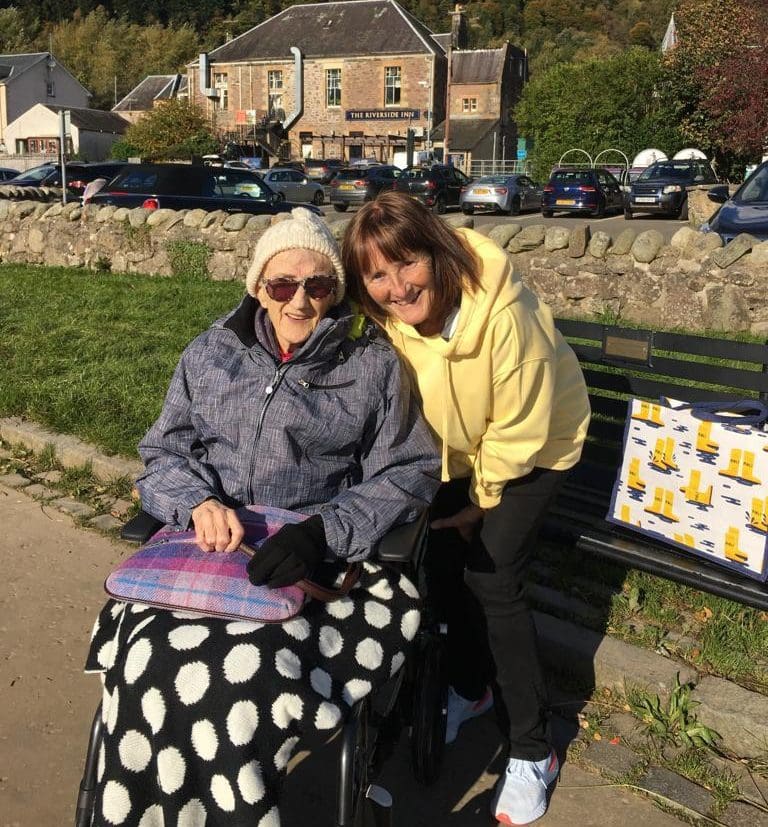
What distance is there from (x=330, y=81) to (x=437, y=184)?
3504 cm

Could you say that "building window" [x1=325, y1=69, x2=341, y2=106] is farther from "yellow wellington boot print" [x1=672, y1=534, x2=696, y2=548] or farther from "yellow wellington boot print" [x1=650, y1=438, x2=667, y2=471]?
"yellow wellington boot print" [x1=672, y1=534, x2=696, y2=548]

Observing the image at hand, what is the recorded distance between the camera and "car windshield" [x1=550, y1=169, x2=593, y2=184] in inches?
1046

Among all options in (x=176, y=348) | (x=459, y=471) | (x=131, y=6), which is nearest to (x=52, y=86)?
(x=131, y=6)

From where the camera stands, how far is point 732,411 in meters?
3.19

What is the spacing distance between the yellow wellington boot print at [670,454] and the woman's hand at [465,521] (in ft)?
3.06

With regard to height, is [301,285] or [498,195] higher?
[301,285]

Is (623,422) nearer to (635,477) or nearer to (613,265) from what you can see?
(635,477)

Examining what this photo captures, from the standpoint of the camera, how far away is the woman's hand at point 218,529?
2.26m

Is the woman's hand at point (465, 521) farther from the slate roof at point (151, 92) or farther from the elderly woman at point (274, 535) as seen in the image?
the slate roof at point (151, 92)

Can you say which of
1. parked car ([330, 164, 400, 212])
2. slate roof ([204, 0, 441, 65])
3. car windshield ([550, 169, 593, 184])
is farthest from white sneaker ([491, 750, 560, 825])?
slate roof ([204, 0, 441, 65])

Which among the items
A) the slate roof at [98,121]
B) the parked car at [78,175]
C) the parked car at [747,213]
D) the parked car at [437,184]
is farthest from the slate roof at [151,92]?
the parked car at [747,213]

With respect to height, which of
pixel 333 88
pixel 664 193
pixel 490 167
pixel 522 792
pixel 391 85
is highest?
pixel 391 85

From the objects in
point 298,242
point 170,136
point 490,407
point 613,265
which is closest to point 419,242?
point 298,242

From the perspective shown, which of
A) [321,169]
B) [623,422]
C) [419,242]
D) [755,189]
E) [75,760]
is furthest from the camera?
[321,169]
